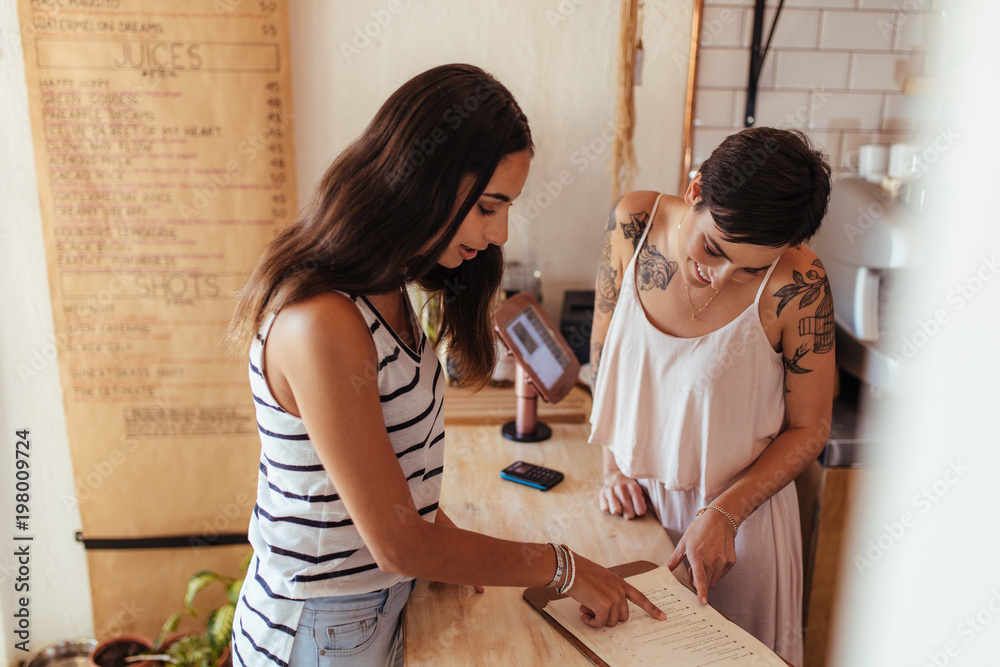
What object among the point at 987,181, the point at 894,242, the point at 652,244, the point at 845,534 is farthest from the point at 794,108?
the point at 987,181

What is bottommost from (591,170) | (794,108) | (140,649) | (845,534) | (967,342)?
(140,649)

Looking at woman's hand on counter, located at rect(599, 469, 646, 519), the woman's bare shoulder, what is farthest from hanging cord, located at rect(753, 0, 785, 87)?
the woman's bare shoulder

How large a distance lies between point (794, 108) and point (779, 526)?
126 cm

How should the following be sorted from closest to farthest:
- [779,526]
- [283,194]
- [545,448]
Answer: [779,526]
[545,448]
[283,194]

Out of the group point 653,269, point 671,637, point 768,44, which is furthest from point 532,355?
point 768,44

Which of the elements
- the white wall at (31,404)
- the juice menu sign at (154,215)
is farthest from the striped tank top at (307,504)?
the white wall at (31,404)

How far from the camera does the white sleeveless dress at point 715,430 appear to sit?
1.21m

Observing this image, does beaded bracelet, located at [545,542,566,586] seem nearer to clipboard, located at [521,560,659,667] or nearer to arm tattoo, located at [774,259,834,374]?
clipboard, located at [521,560,659,667]

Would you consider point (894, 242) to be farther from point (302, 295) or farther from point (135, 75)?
point (135, 75)

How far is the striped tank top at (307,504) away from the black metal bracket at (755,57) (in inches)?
57.4

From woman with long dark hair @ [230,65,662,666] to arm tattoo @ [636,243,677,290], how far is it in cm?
48

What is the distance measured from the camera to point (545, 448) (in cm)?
158

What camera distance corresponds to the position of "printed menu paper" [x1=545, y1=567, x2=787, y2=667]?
880 mm

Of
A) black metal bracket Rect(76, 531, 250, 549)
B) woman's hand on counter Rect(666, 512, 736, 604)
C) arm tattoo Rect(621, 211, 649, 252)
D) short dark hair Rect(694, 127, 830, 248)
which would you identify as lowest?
black metal bracket Rect(76, 531, 250, 549)
